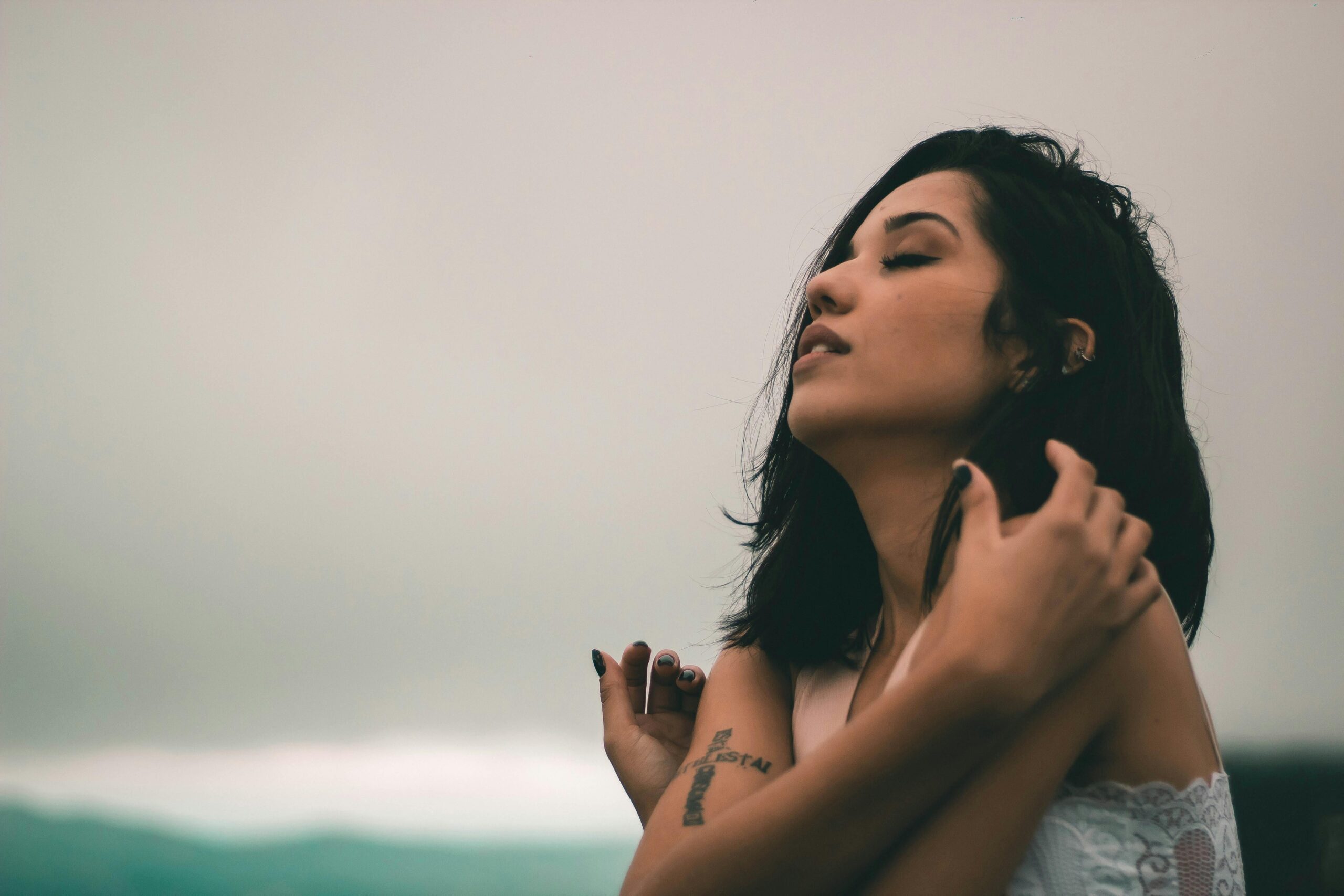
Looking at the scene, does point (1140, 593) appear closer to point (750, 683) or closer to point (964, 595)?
point (964, 595)

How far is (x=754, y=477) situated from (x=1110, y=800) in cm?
104

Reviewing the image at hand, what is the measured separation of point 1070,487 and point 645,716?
1.25 meters

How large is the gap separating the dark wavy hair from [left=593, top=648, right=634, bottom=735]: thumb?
0.88 ft

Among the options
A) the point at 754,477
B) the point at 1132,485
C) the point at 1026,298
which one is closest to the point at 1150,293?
the point at 1026,298

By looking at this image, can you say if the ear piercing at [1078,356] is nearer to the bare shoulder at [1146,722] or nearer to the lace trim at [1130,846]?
the bare shoulder at [1146,722]

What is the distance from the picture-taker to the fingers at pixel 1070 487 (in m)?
1.08

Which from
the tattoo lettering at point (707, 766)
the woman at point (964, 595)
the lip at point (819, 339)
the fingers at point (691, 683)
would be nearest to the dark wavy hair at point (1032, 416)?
the woman at point (964, 595)

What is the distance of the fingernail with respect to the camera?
119 centimetres

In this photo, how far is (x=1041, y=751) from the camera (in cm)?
119

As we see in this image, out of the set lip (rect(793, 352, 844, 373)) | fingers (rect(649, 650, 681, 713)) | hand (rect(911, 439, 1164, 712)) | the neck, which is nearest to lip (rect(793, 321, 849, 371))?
lip (rect(793, 352, 844, 373))

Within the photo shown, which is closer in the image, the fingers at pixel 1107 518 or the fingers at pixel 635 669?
the fingers at pixel 1107 518

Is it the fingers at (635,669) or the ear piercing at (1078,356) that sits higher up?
the ear piercing at (1078,356)

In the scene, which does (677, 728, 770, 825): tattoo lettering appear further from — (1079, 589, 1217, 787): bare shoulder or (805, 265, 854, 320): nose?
(805, 265, 854, 320): nose

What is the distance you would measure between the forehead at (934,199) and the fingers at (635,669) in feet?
3.54
